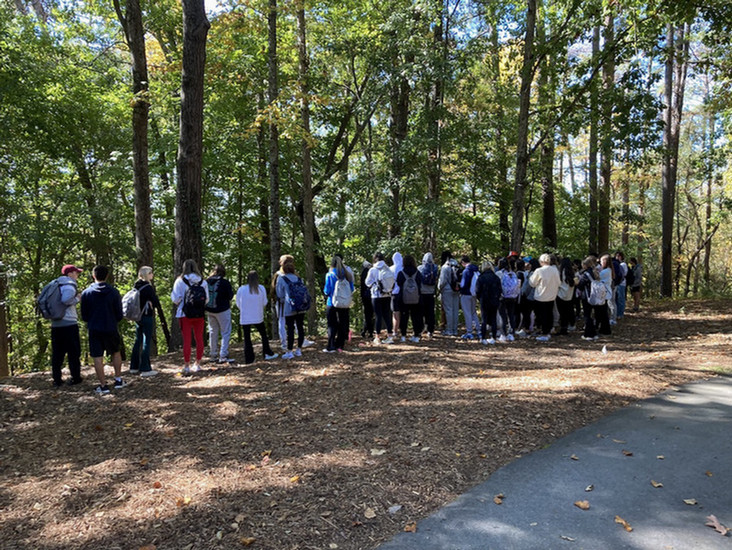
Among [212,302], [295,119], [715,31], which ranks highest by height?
[715,31]

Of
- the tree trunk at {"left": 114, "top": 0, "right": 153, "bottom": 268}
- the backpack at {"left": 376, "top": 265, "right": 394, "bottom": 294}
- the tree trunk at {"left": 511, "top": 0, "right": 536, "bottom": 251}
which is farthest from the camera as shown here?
the tree trunk at {"left": 511, "top": 0, "right": 536, "bottom": 251}

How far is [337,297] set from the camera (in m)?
9.05

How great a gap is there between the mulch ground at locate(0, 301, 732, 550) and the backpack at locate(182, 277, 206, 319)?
3.64ft

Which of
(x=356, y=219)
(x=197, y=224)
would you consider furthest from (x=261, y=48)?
(x=197, y=224)

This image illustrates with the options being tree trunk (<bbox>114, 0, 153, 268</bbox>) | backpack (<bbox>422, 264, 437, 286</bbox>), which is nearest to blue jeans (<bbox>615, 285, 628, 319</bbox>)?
backpack (<bbox>422, 264, 437, 286</bbox>)

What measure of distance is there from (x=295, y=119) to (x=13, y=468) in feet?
27.6

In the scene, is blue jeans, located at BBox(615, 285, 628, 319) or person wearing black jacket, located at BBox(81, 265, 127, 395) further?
blue jeans, located at BBox(615, 285, 628, 319)

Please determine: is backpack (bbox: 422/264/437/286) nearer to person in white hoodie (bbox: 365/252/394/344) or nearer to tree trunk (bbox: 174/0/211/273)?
person in white hoodie (bbox: 365/252/394/344)

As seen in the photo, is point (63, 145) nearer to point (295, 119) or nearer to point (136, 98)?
point (136, 98)

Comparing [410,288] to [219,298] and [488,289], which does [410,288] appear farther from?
[219,298]

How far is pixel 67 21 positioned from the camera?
628 inches

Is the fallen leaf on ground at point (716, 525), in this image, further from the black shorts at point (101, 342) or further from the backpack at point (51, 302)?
the backpack at point (51, 302)

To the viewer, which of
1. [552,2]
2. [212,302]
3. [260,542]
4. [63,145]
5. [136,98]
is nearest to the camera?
[260,542]

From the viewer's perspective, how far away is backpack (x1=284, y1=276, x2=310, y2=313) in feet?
28.3
